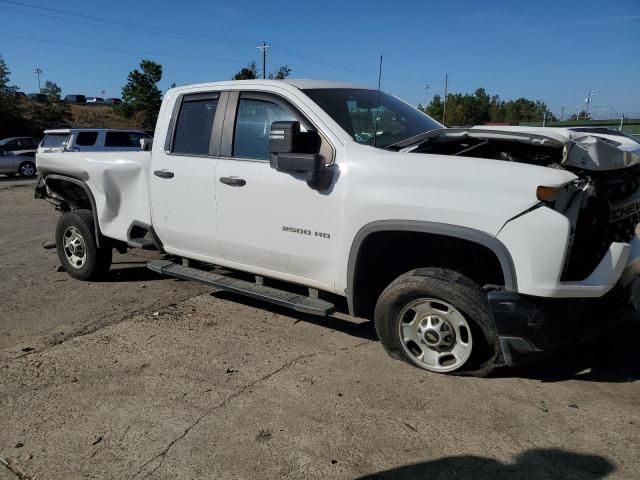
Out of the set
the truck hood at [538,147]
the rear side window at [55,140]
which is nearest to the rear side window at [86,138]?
the rear side window at [55,140]

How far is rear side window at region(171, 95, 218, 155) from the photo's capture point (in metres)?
4.73

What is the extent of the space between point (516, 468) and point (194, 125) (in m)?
3.74

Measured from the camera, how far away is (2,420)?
10.7ft

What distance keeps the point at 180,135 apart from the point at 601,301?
3693 mm

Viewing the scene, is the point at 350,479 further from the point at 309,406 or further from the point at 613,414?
the point at 613,414

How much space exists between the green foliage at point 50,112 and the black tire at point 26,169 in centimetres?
2138

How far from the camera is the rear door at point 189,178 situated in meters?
4.63

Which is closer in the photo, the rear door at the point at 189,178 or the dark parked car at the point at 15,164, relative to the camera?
the rear door at the point at 189,178

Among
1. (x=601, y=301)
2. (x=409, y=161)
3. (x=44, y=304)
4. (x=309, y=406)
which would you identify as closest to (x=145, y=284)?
(x=44, y=304)

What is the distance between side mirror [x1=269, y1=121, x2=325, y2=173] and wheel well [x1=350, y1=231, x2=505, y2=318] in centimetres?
65

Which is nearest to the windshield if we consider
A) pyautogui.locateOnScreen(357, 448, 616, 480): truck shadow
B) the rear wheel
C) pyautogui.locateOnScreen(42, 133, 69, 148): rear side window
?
pyautogui.locateOnScreen(357, 448, 616, 480): truck shadow

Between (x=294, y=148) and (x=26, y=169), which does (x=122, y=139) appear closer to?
(x=26, y=169)

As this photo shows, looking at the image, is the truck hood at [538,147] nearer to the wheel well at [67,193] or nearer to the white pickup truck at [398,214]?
the white pickup truck at [398,214]

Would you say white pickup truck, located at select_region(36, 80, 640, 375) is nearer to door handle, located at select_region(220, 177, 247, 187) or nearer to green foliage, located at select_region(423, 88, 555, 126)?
door handle, located at select_region(220, 177, 247, 187)
